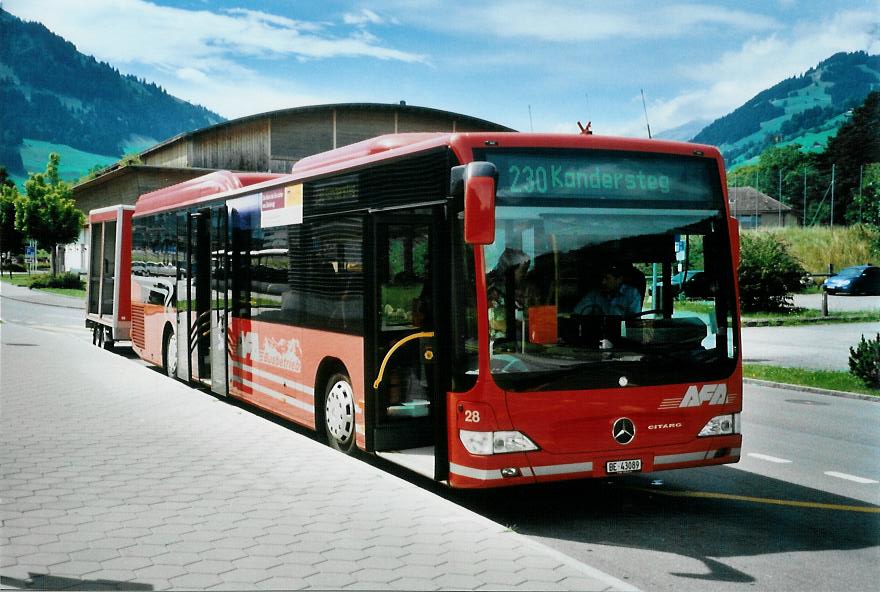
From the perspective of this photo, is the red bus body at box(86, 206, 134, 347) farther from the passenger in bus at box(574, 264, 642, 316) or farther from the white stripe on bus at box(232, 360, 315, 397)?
the passenger in bus at box(574, 264, 642, 316)

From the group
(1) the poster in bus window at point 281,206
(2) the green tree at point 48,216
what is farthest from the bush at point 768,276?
(2) the green tree at point 48,216

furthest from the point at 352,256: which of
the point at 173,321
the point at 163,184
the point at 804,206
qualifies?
the point at 804,206

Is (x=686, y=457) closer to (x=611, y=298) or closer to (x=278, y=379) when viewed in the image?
(x=611, y=298)

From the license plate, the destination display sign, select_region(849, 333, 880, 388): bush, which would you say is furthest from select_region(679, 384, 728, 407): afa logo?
select_region(849, 333, 880, 388): bush

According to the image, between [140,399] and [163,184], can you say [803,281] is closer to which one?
[140,399]

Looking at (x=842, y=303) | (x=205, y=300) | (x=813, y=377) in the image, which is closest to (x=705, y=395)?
(x=205, y=300)

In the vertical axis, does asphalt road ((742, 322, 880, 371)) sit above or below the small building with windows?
below

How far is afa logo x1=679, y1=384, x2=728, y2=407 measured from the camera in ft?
24.2

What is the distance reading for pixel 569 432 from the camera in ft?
22.9

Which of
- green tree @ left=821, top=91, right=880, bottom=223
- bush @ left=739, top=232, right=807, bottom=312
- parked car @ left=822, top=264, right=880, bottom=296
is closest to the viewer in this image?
bush @ left=739, top=232, right=807, bottom=312

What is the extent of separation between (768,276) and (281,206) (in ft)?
87.8

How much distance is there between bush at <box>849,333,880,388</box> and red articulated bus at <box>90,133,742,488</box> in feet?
30.1

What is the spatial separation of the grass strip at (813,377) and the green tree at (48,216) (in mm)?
51728

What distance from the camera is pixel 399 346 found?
8281 millimetres
